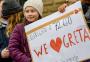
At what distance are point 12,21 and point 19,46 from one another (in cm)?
56

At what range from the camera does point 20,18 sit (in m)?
5.53

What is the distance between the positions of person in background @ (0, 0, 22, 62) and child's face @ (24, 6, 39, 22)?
18.1 inches

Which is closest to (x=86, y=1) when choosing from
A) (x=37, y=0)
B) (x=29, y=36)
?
(x=37, y=0)

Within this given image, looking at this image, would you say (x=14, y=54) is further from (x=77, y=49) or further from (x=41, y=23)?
(x=77, y=49)

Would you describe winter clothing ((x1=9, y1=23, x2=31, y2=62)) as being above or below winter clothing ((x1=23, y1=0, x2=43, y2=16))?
below

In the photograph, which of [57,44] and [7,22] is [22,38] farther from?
[7,22]

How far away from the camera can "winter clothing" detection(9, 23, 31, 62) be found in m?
4.86

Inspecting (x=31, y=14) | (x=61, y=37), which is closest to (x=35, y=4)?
(x=31, y=14)

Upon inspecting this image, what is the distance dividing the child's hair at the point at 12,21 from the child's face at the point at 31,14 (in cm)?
45

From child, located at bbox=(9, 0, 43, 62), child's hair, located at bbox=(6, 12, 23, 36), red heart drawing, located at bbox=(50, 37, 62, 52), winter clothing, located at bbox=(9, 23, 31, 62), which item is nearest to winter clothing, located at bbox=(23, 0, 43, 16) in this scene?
child, located at bbox=(9, 0, 43, 62)

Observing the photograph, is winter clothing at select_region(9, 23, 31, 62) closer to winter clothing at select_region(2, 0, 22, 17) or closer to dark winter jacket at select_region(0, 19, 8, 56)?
dark winter jacket at select_region(0, 19, 8, 56)

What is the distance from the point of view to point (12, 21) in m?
5.43

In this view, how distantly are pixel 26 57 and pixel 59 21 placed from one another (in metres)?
0.56

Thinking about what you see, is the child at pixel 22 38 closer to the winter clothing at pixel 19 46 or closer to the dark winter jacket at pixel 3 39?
the winter clothing at pixel 19 46
